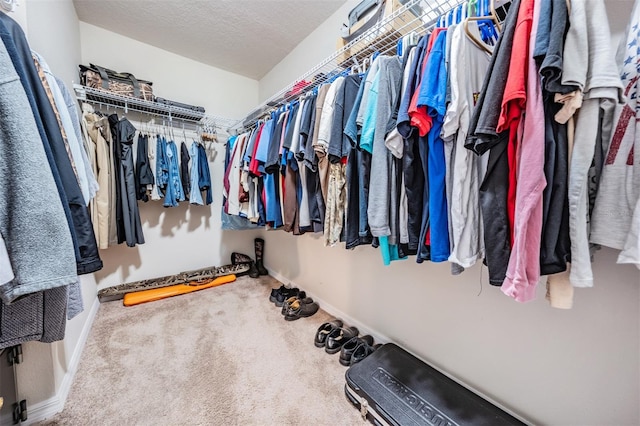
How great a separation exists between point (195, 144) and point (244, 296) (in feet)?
5.25

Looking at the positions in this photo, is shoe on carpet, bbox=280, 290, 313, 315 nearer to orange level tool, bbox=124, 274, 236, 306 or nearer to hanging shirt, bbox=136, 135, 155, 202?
orange level tool, bbox=124, 274, 236, 306

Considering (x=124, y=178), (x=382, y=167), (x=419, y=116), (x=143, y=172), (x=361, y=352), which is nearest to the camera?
(x=419, y=116)

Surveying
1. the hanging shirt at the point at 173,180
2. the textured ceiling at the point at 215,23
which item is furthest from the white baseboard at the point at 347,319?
the textured ceiling at the point at 215,23

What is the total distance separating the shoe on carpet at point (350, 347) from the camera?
1.36 metres

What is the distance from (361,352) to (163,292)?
1.90 meters

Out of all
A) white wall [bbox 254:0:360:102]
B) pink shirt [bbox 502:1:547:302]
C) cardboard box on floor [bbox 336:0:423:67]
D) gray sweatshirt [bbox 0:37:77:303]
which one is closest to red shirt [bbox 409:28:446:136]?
pink shirt [bbox 502:1:547:302]

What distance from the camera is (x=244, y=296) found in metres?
2.26

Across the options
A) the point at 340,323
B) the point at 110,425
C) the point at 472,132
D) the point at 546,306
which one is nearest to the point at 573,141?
the point at 472,132

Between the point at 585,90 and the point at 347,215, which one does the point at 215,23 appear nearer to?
the point at 347,215

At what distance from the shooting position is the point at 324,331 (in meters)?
1.61

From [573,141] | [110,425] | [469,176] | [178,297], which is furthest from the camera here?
[178,297]

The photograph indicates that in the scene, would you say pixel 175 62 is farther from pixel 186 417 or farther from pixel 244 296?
pixel 186 417

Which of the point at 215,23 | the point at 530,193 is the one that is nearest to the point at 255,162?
the point at 215,23

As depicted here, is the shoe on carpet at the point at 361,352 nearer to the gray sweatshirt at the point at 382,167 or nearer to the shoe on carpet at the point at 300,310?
the shoe on carpet at the point at 300,310
